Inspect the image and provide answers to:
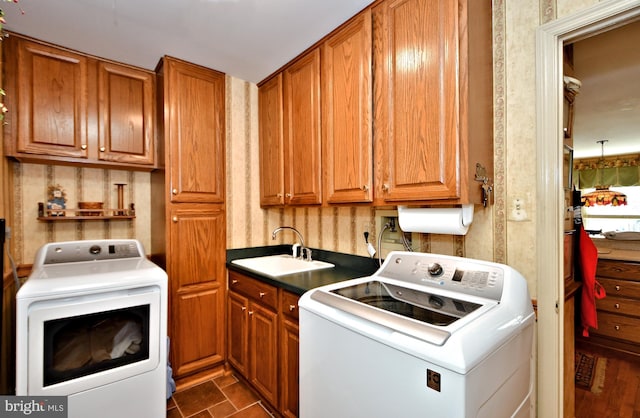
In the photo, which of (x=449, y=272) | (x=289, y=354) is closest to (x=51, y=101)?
(x=289, y=354)

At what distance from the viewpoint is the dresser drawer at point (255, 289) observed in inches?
69.7

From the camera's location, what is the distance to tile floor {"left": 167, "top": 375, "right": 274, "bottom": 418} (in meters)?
Result: 1.86

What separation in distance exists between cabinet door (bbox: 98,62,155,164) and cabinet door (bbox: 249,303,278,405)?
1426 mm

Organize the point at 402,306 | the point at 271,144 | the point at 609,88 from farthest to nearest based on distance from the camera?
the point at 609,88 → the point at 271,144 → the point at 402,306

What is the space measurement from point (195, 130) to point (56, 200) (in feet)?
3.37

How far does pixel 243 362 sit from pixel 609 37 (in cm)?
309

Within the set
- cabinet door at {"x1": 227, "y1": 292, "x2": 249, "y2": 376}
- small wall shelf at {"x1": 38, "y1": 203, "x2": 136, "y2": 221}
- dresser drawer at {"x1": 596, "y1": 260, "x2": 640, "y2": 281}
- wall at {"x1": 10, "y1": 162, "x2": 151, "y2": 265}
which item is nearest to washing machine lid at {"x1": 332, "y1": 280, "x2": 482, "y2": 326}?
cabinet door at {"x1": 227, "y1": 292, "x2": 249, "y2": 376}

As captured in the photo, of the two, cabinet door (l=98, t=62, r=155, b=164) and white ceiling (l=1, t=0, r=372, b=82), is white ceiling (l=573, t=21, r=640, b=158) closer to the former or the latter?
white ceiling (l=1, t=0, r=372, b=82)

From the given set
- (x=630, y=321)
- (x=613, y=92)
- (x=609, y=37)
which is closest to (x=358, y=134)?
(x=609, y=37)

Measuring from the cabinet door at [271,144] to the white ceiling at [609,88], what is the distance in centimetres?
197

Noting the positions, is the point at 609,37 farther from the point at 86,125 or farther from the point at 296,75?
the point at 86,125

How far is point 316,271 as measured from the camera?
1.98m

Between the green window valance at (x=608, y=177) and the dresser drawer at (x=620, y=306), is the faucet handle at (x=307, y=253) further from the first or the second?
the green window valance at (x=608, y=177)

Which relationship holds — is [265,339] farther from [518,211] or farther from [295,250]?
[518,211]
